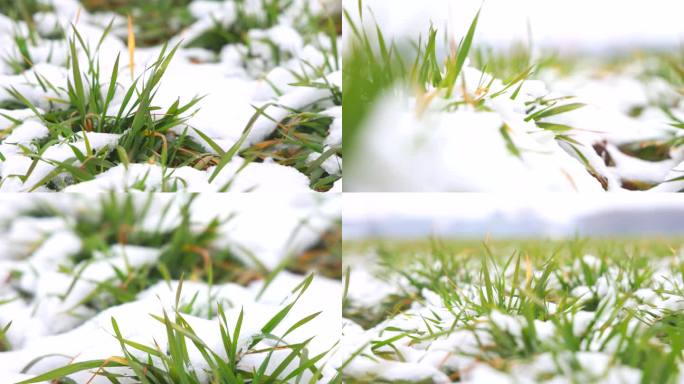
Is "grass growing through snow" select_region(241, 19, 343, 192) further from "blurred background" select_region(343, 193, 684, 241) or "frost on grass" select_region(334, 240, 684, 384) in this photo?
"frost on grass" select_region(334, 240, 684, 384)

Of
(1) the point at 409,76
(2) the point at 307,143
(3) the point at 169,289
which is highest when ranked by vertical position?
(1) the point at 409,76

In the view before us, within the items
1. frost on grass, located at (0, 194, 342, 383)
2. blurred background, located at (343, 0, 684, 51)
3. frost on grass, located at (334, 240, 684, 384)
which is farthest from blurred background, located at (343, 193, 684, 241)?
blurred background, located at (343, 0, 684, 51)

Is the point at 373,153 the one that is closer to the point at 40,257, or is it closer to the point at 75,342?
the point at 75,342

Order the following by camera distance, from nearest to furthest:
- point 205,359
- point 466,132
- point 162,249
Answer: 1. point 205,359
2. point 466,132
3. point 162,249

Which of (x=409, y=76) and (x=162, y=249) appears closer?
(x=409, y=76)

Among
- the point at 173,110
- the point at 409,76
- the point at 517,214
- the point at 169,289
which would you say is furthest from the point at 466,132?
the point at 169,289

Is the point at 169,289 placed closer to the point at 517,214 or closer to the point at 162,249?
the point at 162,249
